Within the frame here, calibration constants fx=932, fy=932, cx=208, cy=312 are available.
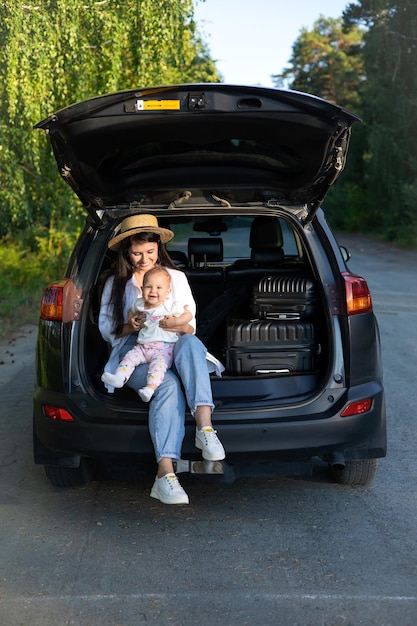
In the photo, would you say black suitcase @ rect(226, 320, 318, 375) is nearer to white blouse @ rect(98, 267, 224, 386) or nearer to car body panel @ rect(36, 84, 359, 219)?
white blouse @ rect(98, 267, 224, 386)

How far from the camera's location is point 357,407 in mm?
4848

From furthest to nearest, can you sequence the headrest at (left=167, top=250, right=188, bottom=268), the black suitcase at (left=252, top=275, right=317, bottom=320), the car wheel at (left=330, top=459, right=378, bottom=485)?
the headrest at (left=167, top=250, right=188, bottom=268) → the black suitcase at (left=252, top=275, right=317, bottom=320) → the car wheel at (left=330, top=459, right=378, bottom=485)

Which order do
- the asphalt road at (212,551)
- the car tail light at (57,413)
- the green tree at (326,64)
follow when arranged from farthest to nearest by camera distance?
1. the green tree at (326,64)
2. the car tail light at (57,413)
3. the asphalt road at (212,551)

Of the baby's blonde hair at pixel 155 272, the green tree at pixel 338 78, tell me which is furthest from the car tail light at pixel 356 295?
the green tree at pixel 338 78

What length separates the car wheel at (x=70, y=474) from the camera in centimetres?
527

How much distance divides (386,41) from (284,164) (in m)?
29.4

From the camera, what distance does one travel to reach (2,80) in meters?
11.7

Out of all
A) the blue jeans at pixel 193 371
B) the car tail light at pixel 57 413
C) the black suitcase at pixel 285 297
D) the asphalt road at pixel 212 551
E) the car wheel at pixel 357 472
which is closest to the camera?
the asphalt road at pixel 212 551

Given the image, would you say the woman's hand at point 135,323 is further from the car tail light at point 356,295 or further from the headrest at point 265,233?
the headrest at point 265,233

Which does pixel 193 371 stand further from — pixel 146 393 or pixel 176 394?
pixel 146 393

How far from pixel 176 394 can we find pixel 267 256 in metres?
2.05

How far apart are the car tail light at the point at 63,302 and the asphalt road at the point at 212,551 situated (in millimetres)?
1057

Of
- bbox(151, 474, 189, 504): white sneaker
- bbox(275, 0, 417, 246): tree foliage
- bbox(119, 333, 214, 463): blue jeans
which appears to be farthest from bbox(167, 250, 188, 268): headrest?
bbox(275, 0, 417, 246): tree foliage

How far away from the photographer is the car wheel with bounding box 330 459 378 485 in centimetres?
525
